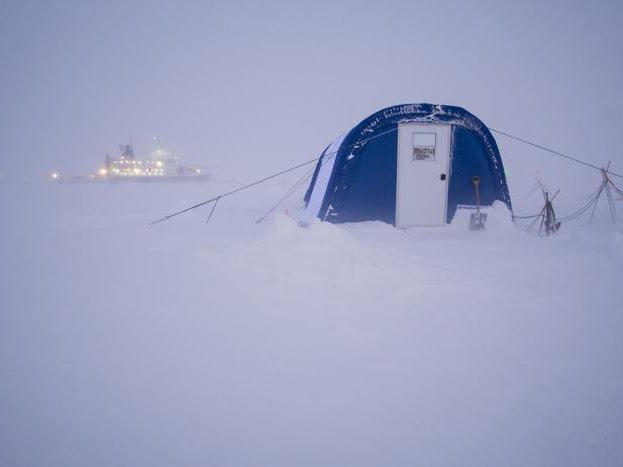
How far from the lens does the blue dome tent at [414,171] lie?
7.84m

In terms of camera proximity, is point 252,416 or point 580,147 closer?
point 252,416

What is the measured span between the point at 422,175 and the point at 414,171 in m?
0.27

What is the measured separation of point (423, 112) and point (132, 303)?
789 centimetres

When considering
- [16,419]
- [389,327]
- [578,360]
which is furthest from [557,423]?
[16,419]

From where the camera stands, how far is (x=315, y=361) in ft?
8.79

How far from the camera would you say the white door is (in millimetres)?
8016

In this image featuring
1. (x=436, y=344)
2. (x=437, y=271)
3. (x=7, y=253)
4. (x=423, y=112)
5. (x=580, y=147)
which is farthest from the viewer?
(x=580, y=147)

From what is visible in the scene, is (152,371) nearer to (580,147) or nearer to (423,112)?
(423,112)

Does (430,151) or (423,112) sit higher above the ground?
(423,112)

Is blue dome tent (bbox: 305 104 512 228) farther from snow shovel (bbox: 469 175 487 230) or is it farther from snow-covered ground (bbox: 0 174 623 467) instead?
snow-covered ground (bbox: 0 174 623 467)

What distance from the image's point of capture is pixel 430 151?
812 centimetres

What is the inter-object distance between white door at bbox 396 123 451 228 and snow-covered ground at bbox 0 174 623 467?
296cm

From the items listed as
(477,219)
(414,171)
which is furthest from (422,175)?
(477,219)

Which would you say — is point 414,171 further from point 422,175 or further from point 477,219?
point 477,219
